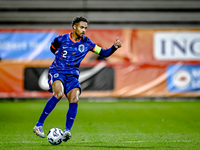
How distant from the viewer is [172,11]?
14125 millimetres

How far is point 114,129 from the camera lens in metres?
6.09

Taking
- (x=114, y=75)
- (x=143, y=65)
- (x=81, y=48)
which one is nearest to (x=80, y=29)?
(x=81, y=48)

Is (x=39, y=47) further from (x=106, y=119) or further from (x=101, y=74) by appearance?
(x=106, y=119)

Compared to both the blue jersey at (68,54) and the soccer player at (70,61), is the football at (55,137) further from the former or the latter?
the blue jersey at (68,54)

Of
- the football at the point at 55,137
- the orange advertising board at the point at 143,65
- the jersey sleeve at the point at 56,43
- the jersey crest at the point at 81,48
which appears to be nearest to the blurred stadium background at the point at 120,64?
the orange advertising board at the point at 143,65

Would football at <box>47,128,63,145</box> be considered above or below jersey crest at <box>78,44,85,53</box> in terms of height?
below

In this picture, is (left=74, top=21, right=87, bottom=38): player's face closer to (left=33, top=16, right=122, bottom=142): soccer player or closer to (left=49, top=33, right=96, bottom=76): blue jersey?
(left=33, top=16, right=122, bottom=142): soccer player

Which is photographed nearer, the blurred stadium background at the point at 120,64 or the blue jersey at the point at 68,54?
the blue jersey at the point at 68,54

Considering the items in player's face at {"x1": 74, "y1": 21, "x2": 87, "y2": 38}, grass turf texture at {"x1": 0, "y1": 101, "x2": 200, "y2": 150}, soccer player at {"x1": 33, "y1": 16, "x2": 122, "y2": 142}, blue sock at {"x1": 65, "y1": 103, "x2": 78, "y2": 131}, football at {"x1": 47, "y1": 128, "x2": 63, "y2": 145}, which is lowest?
grass turf texture at {"x1": 0, "y1": 101, "x2": 200, "y2": 150}

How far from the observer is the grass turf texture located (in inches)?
186

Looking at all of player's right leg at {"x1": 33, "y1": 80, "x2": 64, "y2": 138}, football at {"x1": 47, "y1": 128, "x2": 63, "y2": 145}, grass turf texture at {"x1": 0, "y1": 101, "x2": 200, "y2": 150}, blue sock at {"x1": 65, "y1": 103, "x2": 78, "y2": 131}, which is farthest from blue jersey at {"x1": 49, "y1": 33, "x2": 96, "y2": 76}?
grass turf texture at {"x1": 0, "y1": 101, "x2": 200, "y2": 150}

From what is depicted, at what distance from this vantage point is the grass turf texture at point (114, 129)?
4.73 metres

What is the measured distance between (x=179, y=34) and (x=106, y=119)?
5.56m

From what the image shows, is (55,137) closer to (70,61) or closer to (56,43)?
(70,61)
